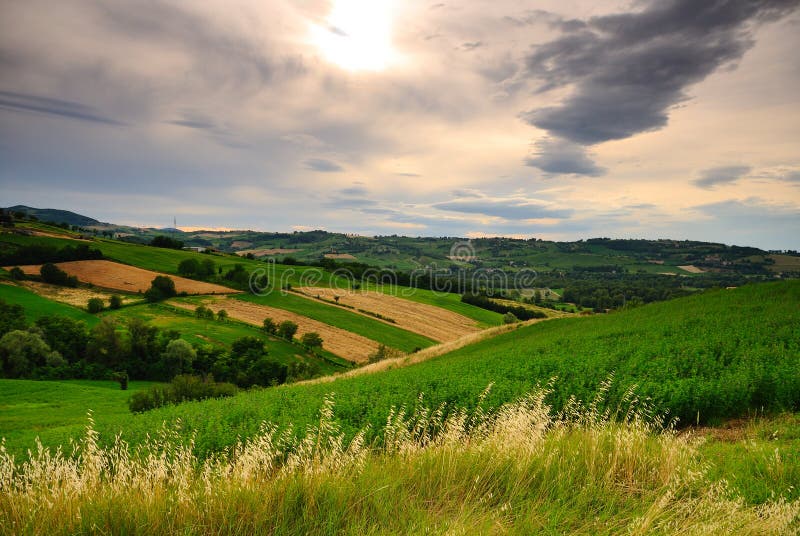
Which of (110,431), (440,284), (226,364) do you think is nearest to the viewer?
(110,431)

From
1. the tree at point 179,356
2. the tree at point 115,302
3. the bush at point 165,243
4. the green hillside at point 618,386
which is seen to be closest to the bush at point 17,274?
the tree at point 115,302

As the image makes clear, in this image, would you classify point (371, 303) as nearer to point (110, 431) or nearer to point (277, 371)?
point (277, 371)

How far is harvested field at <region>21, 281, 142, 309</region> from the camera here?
74.5 m

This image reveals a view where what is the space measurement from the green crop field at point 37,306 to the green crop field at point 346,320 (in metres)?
29.0

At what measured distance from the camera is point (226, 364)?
6450 cm

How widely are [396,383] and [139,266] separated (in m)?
105

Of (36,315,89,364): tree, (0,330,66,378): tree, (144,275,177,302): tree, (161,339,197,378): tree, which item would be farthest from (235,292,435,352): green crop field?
(0,330,66,378): tree

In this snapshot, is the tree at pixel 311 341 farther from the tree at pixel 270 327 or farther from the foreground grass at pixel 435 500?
the foreground grass at pixel 435 500

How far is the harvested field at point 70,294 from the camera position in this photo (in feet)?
244

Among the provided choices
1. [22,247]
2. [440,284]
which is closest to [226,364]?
[22,247]

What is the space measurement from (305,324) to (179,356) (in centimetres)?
2528

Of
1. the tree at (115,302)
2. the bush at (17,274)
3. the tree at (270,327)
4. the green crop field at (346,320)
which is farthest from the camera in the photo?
the green crop field at (346,320)

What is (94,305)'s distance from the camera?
72.9m

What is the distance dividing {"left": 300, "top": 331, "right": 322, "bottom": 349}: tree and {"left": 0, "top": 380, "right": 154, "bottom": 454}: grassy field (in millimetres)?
28732
